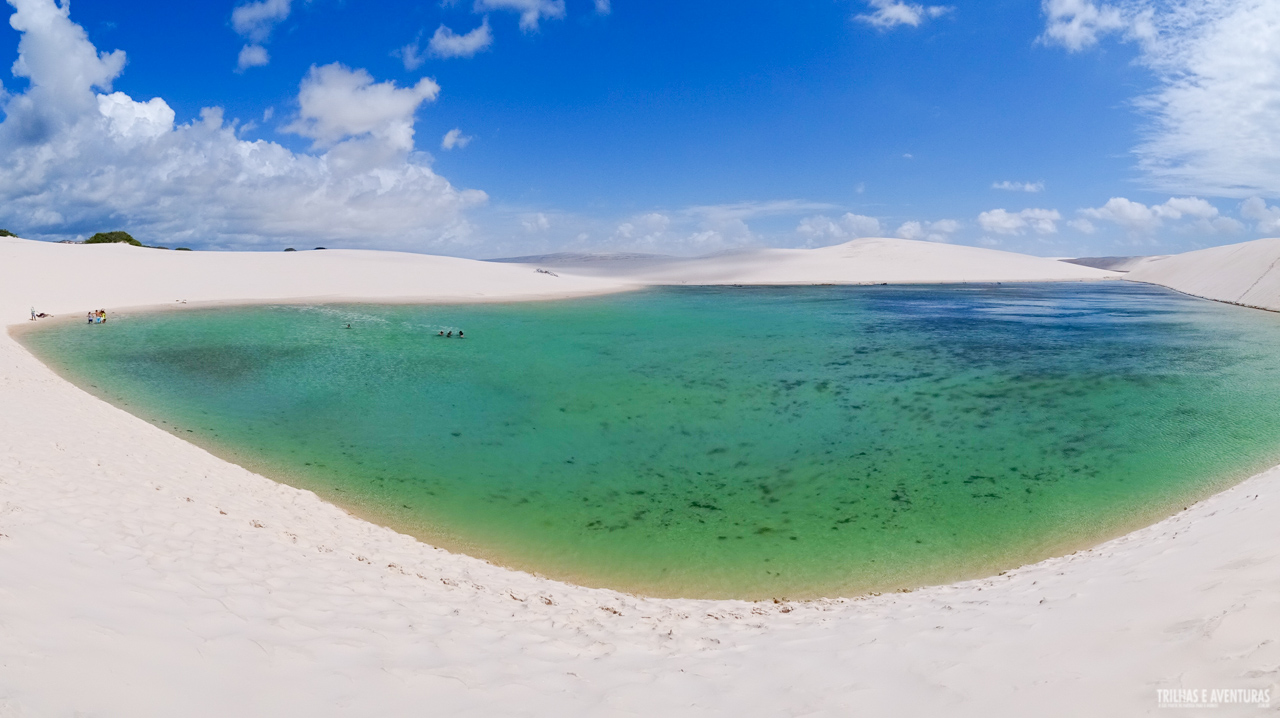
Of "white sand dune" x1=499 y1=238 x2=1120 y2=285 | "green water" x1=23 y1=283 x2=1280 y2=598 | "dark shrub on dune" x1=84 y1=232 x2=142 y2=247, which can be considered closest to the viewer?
"green water" x1=23 y1=283 x2=1280 y2=598

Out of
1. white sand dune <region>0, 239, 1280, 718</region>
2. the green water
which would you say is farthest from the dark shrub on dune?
white sand dune <region>0, 239, 1280, 718</region>

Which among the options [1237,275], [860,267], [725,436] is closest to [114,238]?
[725,436]

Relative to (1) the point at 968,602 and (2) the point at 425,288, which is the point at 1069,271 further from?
(1) the point at 968,602

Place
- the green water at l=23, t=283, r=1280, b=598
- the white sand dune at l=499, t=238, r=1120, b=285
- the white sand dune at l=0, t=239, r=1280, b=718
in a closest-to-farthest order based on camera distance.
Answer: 1. the white sand dune at l=0, t=239, r=1280, b=718
2. the green water at l=23, t=283, r=1280, b=598
3. the white sand dune at l=499, t=238, r=1120, b=285

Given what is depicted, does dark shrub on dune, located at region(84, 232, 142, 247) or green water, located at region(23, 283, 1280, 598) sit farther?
dark shrub on dune, located at region(84, 232, 142, 247)

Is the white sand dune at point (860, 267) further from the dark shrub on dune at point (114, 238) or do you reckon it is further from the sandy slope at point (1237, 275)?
the dark shrub on dune at point (114, 238)

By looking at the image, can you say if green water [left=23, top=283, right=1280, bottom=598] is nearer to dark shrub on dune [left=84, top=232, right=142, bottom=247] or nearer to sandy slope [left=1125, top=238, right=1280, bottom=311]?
Answer: sandy slope [left=1125, top=238, right=1280, bottom=311]
